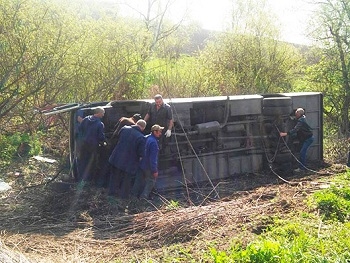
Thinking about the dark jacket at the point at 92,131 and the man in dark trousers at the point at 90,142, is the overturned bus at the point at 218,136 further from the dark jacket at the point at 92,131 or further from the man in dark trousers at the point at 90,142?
the dark jacket at the point at 92,131

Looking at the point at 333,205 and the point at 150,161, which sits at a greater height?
the point at 150,161

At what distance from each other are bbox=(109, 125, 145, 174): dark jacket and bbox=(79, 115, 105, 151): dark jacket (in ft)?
2.07

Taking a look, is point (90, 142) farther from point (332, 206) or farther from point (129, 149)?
point (332, 206)

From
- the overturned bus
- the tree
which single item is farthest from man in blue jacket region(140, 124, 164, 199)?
the tree

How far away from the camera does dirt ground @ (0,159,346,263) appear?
21.6ft

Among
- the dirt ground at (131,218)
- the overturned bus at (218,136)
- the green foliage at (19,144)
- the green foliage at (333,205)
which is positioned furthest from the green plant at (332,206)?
the green foliage at (19,144)

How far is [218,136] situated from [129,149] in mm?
2891

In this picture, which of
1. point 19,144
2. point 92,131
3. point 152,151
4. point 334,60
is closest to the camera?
point 152,151

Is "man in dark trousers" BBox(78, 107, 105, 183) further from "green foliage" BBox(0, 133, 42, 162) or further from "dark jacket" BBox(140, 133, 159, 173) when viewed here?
"green foliage" BBox(0, 133, 42, 162)

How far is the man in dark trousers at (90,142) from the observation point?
9961mm

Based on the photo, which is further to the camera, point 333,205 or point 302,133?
point 302,133

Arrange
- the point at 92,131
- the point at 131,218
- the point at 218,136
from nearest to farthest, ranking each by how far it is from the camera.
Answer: the point at 131,218 → the point at 92,131 → the point at 218,136

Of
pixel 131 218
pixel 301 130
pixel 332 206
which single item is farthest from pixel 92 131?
pixel 301 130

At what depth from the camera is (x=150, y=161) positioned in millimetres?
9273
